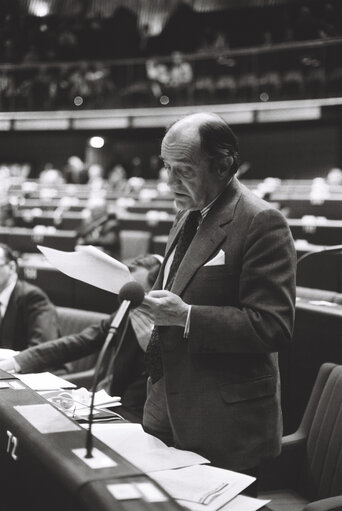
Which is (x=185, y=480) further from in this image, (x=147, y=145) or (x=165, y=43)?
(x=147, y=145)

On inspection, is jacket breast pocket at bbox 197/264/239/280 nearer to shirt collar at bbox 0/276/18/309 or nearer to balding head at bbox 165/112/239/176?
balding head at bbox 165/112/239/176

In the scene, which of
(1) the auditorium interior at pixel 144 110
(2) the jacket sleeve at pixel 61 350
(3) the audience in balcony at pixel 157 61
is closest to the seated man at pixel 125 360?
(2) the jacket sleeve at pixel 61 350

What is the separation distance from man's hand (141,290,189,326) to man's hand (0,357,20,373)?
122 centimetres

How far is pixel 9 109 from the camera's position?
606 inches

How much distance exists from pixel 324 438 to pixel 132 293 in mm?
1208

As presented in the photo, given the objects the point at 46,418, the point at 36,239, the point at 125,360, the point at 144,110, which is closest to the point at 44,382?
the point at 125,360

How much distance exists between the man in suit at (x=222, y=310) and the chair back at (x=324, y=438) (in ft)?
2.03

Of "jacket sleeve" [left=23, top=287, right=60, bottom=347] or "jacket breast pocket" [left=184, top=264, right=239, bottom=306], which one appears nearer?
"jacket breast pocket" [left=184, top=264, right=239, bottom=306]

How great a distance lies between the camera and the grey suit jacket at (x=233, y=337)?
1503 mm

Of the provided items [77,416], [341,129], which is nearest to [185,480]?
[77,416]

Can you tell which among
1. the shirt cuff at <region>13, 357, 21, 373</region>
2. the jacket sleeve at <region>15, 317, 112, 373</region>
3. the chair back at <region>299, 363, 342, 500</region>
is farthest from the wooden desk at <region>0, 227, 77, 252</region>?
the chair back at <region>299, 363, 342, 500</region>

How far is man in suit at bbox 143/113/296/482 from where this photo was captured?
1.50 metres

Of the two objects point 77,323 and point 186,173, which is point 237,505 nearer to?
point 186,173

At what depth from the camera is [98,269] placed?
1.56m
